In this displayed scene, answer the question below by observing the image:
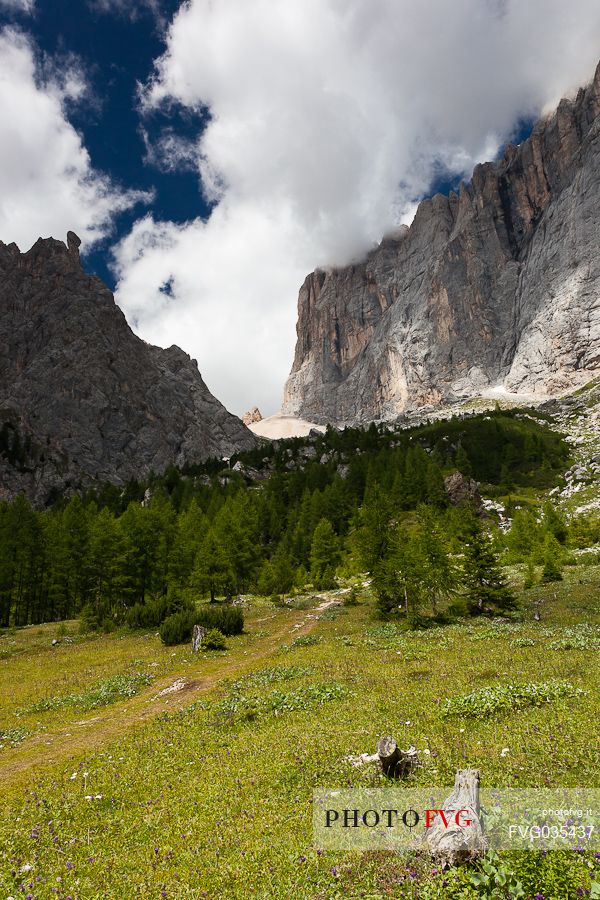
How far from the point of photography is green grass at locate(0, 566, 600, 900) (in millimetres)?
8109

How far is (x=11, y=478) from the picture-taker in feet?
541

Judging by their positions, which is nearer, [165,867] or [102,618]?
[165,867]

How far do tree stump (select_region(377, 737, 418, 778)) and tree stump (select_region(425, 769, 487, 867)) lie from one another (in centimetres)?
274

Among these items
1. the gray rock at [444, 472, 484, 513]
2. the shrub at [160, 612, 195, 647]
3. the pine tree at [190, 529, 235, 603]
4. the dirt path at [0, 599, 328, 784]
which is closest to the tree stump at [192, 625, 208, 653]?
the dirt path at [0, 599, 328, 784]

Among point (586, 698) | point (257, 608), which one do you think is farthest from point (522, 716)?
point (257, 608)

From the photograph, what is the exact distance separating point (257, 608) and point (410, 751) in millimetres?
51898

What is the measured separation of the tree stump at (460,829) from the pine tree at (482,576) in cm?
3585

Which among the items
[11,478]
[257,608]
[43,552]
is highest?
[11,478]

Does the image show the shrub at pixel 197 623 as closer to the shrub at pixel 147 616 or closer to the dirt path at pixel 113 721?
the dirt path at pixel 113 721

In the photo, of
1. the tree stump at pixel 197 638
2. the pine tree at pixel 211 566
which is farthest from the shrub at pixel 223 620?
the pine tree at pixel 211 566

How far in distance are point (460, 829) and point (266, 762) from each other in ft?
23.6

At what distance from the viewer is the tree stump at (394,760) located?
35.5ft

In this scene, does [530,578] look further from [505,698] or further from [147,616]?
[505,698]

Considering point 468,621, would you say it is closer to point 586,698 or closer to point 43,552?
point 586,698
